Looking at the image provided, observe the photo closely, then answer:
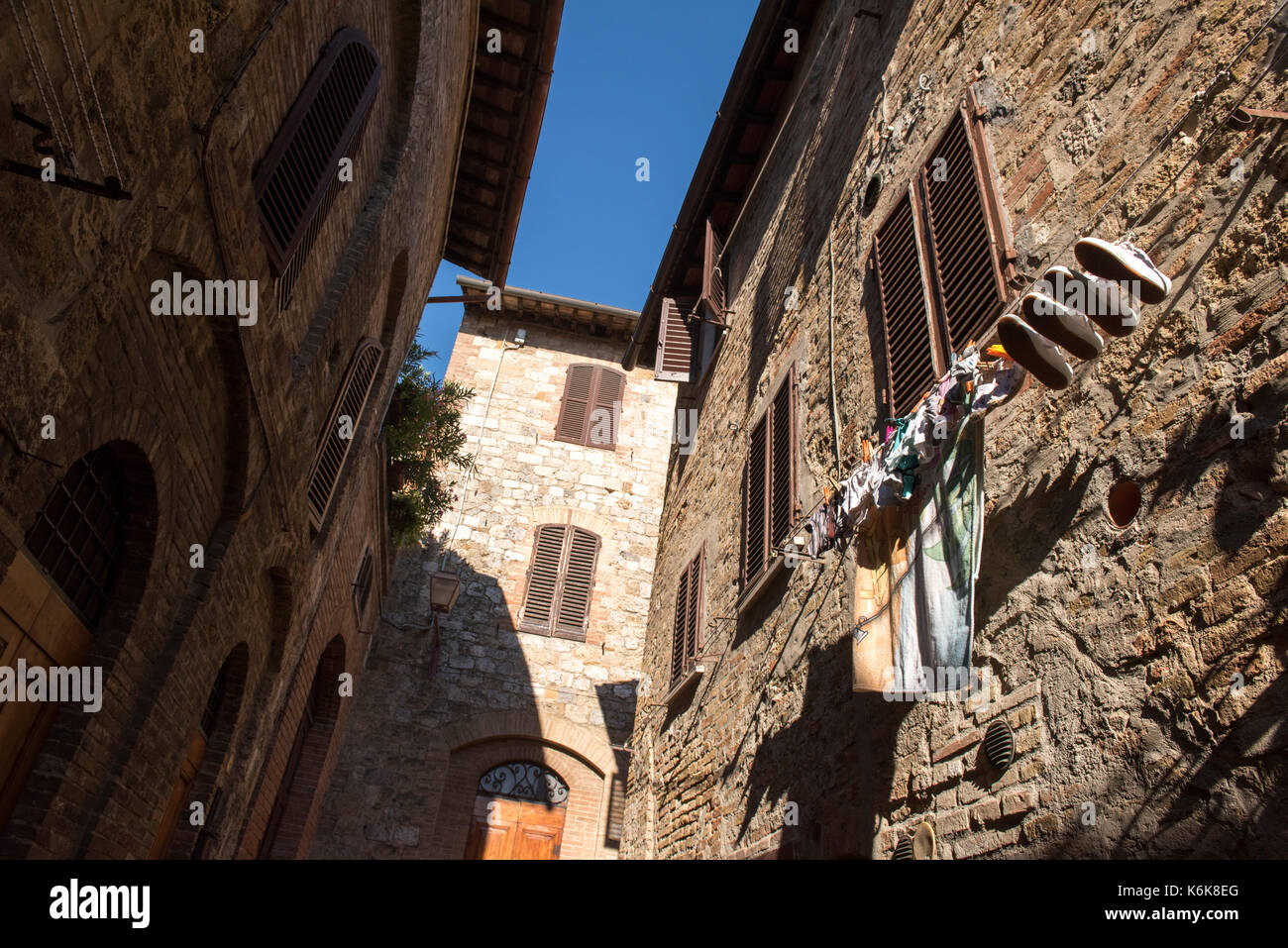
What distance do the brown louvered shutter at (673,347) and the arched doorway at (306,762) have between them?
17.5 feet

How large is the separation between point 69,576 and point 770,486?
4.71m

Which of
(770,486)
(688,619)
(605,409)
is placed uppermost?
(605,409)

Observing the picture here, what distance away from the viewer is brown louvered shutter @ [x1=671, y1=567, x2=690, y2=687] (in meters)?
8.96

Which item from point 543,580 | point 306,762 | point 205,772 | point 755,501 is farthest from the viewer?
point 543,580

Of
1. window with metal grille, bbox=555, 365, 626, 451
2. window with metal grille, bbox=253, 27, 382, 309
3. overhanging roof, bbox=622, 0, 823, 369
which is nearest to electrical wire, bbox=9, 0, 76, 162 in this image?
window with metal grille, bbox=253, 27, 382, 309

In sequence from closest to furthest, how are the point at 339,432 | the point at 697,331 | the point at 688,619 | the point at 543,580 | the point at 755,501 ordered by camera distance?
1. the point at 755,501
2. the point at 339,432
3. the point at 688,619
4. the point at 697,331
5. the point at 543,580

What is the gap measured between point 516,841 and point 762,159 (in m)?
9.69

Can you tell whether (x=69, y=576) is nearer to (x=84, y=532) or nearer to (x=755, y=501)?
(x=84, y=532)

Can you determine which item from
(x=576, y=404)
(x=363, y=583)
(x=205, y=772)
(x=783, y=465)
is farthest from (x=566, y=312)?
(x=205, y=772)

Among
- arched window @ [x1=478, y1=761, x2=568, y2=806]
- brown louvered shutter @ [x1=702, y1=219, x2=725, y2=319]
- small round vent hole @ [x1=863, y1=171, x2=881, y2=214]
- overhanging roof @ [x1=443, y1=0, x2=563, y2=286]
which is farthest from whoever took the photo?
arched window @ [x1=478, y1=761, x2=568, y2=806]

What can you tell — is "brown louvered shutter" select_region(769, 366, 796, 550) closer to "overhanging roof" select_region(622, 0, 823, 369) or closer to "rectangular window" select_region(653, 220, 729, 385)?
"rectangular window" select_region(653, 220, 729, 385)

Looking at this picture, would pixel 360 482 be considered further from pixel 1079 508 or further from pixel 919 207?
pixel 1079 508

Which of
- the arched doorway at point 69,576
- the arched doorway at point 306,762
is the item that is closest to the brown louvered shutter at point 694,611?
the arched doorway at point 306,762

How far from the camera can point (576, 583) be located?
1445 cm
